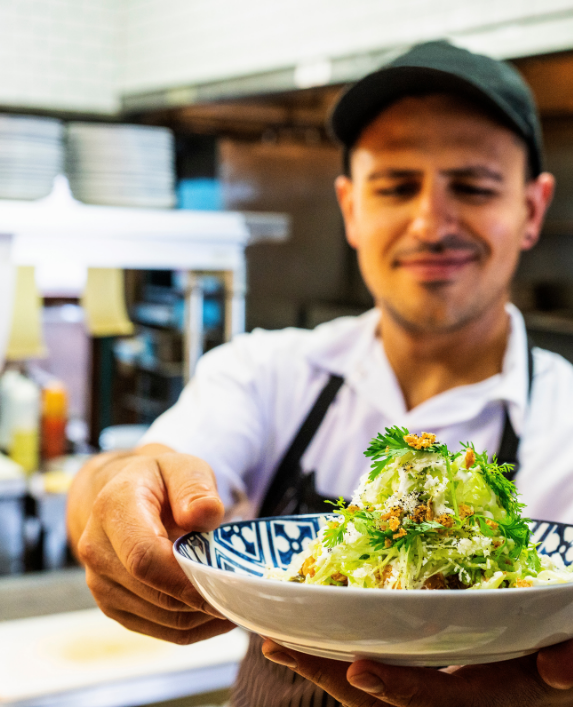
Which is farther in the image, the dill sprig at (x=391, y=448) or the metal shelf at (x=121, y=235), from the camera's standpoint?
the metal shelf at (x=121, y=235)

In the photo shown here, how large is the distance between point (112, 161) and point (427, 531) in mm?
2131

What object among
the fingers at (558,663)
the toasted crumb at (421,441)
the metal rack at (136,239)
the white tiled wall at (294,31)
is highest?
the white tiled wall at (294,31)

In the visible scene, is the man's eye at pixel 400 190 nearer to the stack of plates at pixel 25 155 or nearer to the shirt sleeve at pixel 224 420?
the shirt sleeve at pixel 224 420

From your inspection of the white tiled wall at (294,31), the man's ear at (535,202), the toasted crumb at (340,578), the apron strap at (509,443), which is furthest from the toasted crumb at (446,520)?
the white tiled wall at (294,31)

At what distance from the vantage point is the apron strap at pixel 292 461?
1.70m

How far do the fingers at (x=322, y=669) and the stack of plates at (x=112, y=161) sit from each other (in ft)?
6.86

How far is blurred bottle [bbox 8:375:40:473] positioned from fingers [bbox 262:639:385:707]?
2.39 meters

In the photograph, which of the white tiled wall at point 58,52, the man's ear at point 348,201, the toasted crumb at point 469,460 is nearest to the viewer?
the toasted crumb at point 469,460

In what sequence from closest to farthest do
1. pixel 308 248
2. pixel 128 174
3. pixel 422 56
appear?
pixel 422 56 < pixel 128 174 < pixel 308 248

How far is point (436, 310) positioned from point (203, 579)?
986 mm

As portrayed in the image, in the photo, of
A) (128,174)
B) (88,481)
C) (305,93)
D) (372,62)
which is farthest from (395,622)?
(305,93)

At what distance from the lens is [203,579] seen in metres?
0.76

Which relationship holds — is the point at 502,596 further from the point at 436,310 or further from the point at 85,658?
the point at 85,658

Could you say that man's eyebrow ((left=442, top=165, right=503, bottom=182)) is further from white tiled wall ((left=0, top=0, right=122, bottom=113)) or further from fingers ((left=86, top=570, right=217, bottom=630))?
white tiled wall ((left=0, top=0, right=122, bottom=113))
